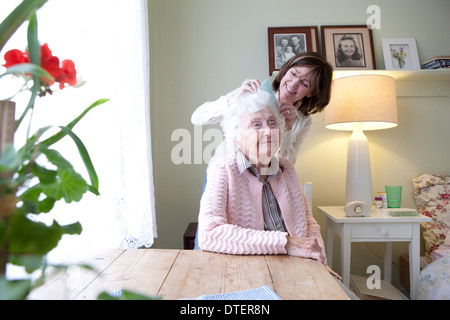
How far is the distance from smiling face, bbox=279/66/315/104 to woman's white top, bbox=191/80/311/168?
19 centimetres

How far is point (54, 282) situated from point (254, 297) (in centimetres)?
47

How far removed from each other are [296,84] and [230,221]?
33.1 inches

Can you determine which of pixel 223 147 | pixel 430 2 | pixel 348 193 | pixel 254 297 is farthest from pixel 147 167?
pixel 430 2

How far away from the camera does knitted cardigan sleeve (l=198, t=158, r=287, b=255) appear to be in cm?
103

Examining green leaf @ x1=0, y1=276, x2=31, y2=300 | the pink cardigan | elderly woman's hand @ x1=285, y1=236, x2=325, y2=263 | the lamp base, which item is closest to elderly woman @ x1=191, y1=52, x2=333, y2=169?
the pink cardigan

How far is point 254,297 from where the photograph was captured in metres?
0.68

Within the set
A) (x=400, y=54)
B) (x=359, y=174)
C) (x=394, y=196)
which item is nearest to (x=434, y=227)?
(x=394, y=196)

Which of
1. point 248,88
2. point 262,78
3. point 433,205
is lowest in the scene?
point 433,205

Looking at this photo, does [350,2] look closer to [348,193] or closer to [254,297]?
[348,193]

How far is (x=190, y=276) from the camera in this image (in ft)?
2.71

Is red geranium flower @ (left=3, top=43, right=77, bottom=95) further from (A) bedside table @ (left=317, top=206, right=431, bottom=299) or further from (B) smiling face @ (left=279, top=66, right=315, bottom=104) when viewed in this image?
(A) bedside table @ (left=317, top=206, right=431, bottom=299)

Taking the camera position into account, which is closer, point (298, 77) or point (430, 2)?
point (298, 77)

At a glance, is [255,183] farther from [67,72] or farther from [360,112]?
[360,112]

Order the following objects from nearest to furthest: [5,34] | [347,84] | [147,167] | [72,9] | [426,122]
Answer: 1. [5,34]
2. [72,9]
3. [147,167]
4. [347,84]
5. [426,122]
